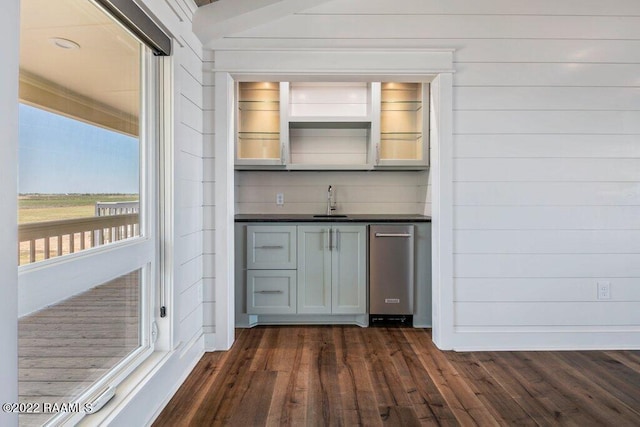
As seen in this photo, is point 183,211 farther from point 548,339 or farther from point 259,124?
point 548,339

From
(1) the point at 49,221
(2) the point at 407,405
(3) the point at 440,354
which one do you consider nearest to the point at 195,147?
(1) the point at 49,221

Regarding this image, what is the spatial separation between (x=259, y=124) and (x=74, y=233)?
2290 mm

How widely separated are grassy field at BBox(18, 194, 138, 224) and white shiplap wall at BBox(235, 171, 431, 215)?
7.19 feet

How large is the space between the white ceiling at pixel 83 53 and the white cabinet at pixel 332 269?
5.77 feet

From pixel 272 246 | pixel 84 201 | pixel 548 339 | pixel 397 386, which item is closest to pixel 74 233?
pixel 84 201

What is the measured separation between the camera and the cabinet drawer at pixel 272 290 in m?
3.25

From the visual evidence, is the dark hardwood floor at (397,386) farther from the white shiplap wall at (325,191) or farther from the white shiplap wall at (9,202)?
the white shiplap wall at (325,191)

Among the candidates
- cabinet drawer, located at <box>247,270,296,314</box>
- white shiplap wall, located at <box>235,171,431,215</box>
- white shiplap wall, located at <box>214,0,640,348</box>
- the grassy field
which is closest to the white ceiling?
the grassy field

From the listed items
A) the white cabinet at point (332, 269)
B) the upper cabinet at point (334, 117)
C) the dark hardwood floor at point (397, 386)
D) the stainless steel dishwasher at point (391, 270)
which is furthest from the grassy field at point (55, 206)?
the stainless steel dishwasher at point (391, 270)

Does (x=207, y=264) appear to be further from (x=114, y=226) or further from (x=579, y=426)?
(x=579, y=426)

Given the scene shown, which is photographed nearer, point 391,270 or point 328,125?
point 391,270

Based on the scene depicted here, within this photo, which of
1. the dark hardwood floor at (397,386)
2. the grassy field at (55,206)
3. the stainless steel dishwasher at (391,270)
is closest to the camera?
the grassy field at (55,206)

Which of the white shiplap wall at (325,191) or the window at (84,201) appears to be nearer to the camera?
the window at (84,201)

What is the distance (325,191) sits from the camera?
3.87 meters
